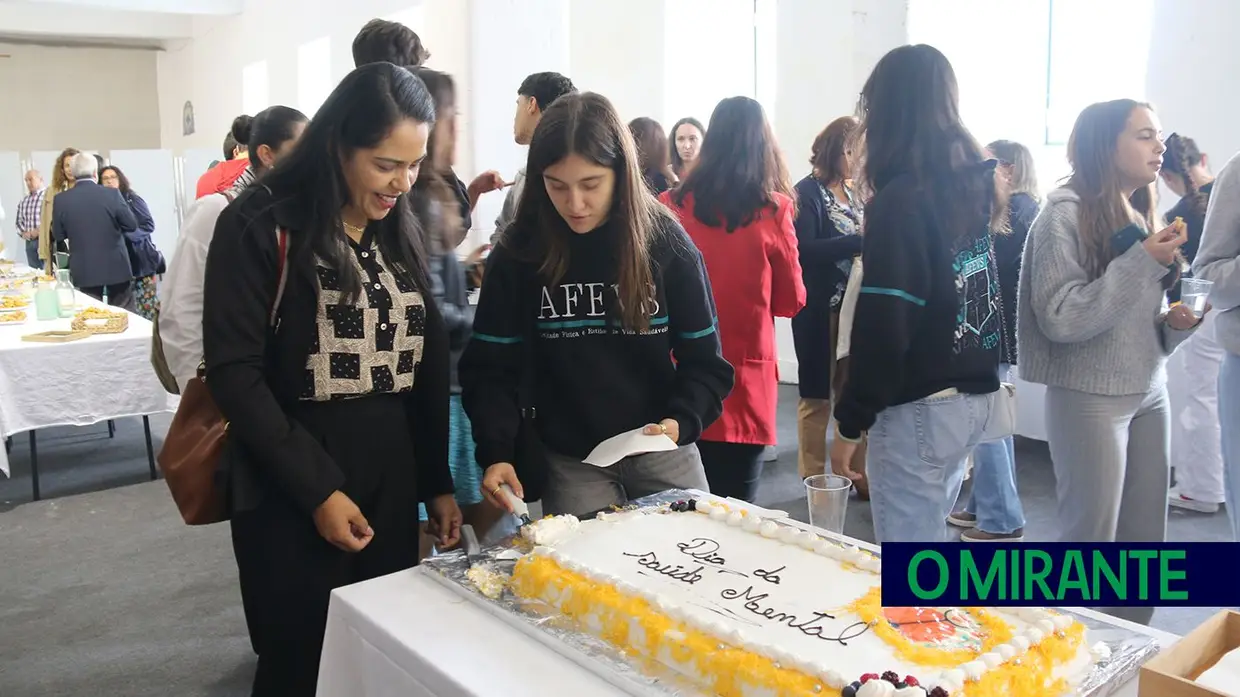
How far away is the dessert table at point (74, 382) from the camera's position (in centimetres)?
366

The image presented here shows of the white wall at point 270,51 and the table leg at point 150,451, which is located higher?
the white wall at point 270,51

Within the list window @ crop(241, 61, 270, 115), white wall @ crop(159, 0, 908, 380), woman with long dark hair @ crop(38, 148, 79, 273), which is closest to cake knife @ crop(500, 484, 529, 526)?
white wall @ crop(159, 0, 908, 380)

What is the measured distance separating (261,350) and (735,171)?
59.3 inches

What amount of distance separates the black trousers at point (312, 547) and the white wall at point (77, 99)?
45.2 ft

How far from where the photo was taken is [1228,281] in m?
2.13

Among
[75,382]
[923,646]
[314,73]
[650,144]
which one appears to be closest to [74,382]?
[75,382]

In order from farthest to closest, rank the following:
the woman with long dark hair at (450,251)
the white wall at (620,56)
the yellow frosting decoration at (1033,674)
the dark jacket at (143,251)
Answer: the dark jacket at (143,251) < the white wall at (620,56) < the woman with long dark hair at (450,251) < the yellow frosting decoration at (1033,674)

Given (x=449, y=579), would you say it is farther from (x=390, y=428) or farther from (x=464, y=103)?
(x=464, y=103)

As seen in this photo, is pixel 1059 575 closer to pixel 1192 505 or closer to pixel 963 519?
pixel 963 519

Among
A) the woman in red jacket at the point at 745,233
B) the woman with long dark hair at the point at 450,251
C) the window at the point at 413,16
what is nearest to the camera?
the woman with long dark hair at the point at 450,251

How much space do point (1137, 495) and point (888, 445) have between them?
0.69 m

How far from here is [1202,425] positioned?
352cm

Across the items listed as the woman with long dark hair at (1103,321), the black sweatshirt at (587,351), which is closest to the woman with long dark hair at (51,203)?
the black sweatshirt at (587,351)

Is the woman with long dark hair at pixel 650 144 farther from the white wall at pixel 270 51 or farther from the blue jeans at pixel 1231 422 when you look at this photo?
the white wall at pixel 270 51
